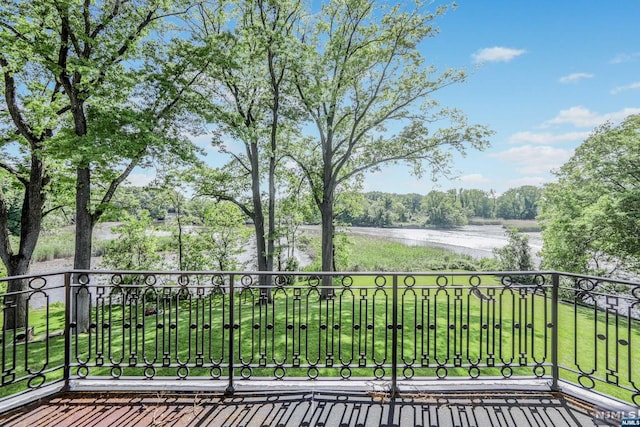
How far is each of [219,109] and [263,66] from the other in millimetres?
2511

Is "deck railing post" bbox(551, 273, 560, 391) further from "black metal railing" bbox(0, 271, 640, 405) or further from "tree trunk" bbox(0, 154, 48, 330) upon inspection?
"tree trunk" bbox(0, 154, 48, 330)

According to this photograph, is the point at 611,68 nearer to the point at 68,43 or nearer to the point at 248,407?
the point at 248,407

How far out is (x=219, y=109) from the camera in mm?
8781

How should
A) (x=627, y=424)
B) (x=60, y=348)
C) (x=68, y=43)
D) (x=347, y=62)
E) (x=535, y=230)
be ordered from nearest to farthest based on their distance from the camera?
1. (x=627, y=424)
2. (x=60, y=348)
3. (x=68, y=43)
4. (x=347, y=62)
5. (x=535, y=230)

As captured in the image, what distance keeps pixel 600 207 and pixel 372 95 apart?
9.48m

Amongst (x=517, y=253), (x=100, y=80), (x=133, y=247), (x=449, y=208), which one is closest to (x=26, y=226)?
(x=133, y=247)

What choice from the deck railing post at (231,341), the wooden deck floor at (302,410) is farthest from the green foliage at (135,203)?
the deck railing post at (231,341)

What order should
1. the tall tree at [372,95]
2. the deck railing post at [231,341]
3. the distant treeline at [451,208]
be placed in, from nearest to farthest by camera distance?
the deck railing post at [231,341]
the tall tree at [372,95]
the distant treeline at [451,208]

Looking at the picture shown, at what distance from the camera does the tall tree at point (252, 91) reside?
28.3ft

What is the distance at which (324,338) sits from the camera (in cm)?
553

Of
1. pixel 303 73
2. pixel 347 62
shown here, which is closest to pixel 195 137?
pixel 303 73

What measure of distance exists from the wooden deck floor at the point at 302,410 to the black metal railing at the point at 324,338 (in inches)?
7.9

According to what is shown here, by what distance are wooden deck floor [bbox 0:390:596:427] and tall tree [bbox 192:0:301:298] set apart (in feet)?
23.3

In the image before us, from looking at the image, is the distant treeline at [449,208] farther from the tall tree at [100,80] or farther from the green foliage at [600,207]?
the tall tree at [100,80]
